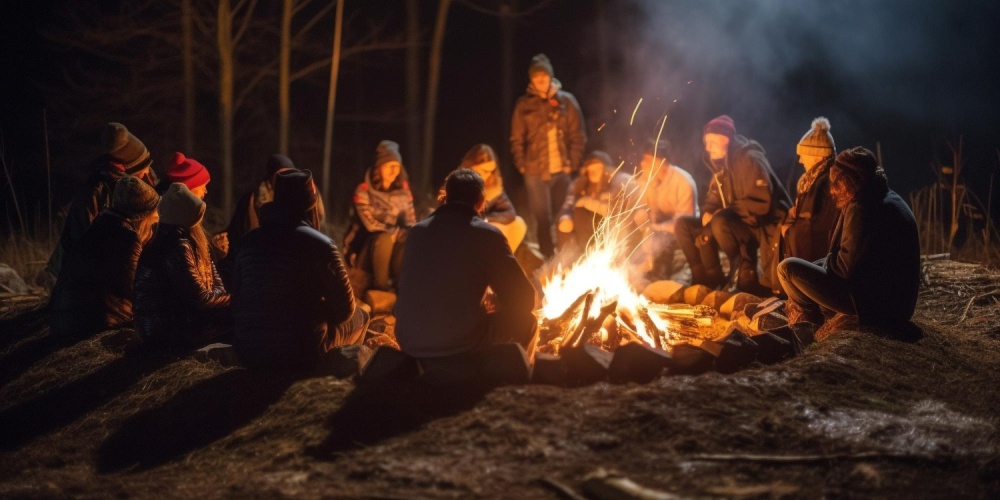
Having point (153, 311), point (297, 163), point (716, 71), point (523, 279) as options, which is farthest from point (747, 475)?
point (297, 163)

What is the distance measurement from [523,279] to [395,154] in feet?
15.3

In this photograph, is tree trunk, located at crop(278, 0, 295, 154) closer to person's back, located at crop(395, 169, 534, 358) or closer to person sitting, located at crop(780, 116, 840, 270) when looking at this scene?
person sitting, located at crop(780, 116, 840, 270)

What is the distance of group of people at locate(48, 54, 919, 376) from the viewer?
5.73 m

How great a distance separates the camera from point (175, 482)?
189 inches

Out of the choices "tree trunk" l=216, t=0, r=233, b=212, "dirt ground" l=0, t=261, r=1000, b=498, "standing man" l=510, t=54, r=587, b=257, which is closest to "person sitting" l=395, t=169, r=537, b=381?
"dirt ground" l=0, t=261, r=1000, b=498

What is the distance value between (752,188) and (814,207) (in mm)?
1288

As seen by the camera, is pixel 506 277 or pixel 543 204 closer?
pixel 506 277

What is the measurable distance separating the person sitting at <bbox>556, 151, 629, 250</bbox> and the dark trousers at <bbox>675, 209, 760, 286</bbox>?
0.96 m

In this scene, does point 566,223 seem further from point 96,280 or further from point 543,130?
point 96,280

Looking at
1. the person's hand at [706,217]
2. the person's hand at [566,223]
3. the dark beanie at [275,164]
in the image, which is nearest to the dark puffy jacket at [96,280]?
the dark beanie at [275,164]

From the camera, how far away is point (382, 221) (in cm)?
999

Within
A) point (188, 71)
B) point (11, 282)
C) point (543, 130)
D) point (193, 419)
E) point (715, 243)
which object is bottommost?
point (193, 419)

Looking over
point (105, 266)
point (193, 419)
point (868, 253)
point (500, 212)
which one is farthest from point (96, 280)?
point (868, 253)

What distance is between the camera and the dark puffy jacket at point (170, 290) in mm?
6727
